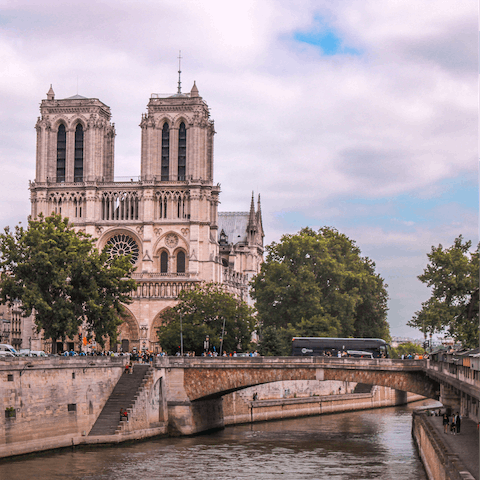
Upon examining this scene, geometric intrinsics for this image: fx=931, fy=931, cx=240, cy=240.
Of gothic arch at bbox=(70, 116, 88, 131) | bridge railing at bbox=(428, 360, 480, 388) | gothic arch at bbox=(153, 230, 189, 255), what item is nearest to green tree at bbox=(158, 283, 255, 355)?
gothic arch at bbox=(153, 230, 189, 255)

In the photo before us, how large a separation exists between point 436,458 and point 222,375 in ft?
88.0

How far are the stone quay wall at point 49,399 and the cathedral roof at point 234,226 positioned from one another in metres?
97.1

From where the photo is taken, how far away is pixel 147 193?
117000 mm

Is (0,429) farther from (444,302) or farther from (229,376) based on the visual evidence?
(444,302)

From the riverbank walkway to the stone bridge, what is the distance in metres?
10.1

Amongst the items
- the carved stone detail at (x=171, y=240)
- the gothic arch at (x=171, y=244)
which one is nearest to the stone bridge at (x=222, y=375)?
the gothic arch at (x=171, y=244)

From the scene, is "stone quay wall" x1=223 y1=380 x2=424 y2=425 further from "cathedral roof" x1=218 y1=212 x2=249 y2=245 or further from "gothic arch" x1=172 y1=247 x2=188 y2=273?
→ "cathedral roof" x1=218 y1=212 x2=249 y2=245

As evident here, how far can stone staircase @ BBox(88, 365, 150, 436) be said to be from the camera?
5391 cm

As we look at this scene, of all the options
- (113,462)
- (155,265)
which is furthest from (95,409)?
(155,265)

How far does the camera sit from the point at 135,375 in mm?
59281

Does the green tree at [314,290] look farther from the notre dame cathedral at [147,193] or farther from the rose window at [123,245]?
the rose window at [123,245]

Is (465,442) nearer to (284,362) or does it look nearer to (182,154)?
(284,362)

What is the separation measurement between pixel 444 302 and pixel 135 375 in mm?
26348

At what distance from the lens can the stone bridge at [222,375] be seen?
59062 mm
